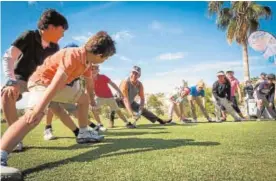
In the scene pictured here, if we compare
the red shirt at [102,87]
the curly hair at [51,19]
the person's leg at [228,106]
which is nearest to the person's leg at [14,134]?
the curly hair at [51,19]

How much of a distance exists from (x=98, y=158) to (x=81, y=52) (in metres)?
1.22

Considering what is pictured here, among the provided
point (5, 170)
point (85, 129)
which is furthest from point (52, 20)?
point (5, 170)

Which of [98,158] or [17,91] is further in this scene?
[17,91]

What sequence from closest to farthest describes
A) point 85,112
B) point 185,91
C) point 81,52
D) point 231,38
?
point 81,52
point 85,112
point 185,91
point 231,38

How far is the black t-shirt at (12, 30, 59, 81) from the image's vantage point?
4.85 metres

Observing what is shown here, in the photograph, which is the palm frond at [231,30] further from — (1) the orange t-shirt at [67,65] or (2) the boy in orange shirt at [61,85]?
(1) the orange t-shirt at [67,65]

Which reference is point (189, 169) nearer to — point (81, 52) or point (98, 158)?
point (98, 158)

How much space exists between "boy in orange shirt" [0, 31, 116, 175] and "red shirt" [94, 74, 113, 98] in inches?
197

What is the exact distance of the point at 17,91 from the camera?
446cm

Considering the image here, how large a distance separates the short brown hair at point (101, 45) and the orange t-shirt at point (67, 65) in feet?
0.36

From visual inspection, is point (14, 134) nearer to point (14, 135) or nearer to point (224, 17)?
point (14, 135)

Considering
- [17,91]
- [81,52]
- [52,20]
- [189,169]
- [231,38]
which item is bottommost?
[189,169]

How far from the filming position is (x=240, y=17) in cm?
3045

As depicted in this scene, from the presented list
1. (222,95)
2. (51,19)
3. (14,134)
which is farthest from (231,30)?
(14,134)
